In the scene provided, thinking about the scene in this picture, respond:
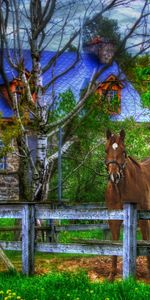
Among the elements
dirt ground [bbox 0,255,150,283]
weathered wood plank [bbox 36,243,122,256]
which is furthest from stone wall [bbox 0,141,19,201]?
weathered wood plank [bbox 36,243,122,256]

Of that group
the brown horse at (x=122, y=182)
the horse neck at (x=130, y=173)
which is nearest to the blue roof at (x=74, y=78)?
the horse neck at (x=130, y=173)

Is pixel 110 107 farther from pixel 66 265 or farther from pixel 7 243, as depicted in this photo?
pixel 7 243

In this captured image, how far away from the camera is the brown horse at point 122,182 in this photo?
1137 centimetres

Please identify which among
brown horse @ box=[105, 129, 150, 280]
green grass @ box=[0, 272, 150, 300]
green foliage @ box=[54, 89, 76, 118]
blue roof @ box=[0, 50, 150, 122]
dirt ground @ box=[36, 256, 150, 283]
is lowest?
green grass @ box=[0, 272, 150, 300]

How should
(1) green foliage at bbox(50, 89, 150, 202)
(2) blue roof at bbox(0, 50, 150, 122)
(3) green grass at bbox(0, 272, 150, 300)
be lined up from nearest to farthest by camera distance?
(3) green grass at bbox(0, 272, 150, 300)
(1) green foliage at bbox(50, 89, 150, 202)
(2) blue roof at bbox(0, 50, 150, 122)

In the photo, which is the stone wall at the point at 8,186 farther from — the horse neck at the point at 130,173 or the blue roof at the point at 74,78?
the horse neck at the point at 130,173

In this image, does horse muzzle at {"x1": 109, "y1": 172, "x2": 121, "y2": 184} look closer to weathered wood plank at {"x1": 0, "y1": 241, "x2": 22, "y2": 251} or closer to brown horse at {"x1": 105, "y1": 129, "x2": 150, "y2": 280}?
brown horse at {"x1": 105, "y1": 129, "x2": 150, "y2": 280}

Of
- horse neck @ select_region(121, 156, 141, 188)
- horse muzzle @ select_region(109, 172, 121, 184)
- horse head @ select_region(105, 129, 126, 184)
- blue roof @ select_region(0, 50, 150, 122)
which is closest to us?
horse head @ select_region(105, 129, 126, 184)

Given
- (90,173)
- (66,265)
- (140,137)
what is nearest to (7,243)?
(66,265)

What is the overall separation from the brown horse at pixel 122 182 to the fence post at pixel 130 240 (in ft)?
4.27

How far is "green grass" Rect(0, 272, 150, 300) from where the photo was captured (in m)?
7.80

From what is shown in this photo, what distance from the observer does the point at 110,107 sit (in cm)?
2291

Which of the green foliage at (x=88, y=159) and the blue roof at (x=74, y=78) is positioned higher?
the blue roof at (x=74, y=78)

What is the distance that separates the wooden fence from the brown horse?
1.02 meters
